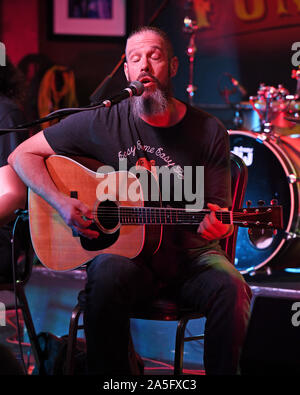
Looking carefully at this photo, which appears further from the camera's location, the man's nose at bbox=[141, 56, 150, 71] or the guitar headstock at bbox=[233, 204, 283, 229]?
the man's nose at bbox=[141, 56, 150, 71]

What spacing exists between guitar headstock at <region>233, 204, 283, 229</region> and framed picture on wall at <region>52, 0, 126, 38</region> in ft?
12.7

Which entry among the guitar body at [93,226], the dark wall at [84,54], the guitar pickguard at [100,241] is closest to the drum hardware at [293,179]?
the guitar body at [93,226]

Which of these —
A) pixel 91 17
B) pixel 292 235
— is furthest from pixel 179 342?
pixel 91 17

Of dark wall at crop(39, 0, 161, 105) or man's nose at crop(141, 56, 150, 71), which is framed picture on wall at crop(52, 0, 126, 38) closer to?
dark wall at crop(39, 0, 161, 105)

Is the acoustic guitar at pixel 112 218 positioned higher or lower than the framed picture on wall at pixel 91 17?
lower

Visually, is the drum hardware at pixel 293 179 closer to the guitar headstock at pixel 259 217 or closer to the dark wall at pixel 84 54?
the guitar headstock at pixel 259 217

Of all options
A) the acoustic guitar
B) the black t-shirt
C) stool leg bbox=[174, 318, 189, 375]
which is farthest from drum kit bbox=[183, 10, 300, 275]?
stool leg bbox=[174, 318, 189, 375]

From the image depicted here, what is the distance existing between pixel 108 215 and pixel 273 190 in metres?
1.82

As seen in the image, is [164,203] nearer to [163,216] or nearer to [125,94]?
[163,216]

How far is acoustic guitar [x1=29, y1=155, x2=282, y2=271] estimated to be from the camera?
7.92 ft

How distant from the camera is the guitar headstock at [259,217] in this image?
2432 millimetres

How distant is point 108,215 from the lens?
97.2 inches

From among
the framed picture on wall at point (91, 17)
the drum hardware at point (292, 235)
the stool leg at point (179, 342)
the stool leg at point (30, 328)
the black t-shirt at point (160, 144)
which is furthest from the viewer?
the framed picture on wall at point (91, 17)

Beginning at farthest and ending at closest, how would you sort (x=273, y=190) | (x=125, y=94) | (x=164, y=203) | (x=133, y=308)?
(x=273, y=190) → (x=164, y=203) → (x=133, y=308) → (x=125, y=94)
